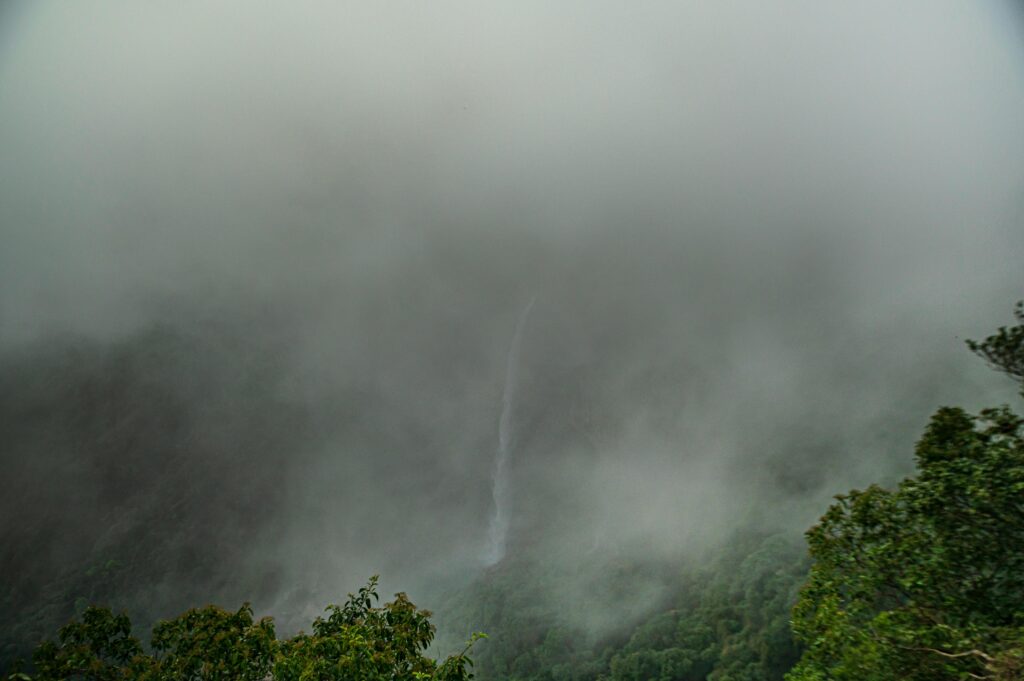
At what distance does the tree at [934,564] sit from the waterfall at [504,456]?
11432 centimetres

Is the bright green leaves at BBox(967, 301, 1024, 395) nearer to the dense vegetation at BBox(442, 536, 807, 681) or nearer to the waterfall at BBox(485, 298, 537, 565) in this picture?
the dense vegetation at BBox(442, 536, 807, 681)

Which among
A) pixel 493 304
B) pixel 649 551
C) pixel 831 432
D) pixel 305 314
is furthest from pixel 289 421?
pixel 831 432

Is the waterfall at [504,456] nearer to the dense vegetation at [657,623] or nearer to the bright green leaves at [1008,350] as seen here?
the dense vegetation at [657,623]

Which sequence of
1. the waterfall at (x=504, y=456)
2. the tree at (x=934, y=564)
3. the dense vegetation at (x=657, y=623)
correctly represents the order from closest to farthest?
the tree at (x=934, y=564)
the dense vegetation at (x=657, y=623)
the waterfall at (x=504, y=456)

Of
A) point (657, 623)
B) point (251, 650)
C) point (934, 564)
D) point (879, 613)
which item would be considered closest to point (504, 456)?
point (657, 623)

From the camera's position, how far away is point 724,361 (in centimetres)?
15688

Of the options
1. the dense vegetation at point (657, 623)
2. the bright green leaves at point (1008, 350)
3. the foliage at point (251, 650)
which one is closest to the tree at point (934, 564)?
the bright green leaves at point (1008, 350)

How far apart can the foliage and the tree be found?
6544 mm

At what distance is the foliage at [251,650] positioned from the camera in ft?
36.8

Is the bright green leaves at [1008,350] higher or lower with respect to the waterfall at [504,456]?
lower

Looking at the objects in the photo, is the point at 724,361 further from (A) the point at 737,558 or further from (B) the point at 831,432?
(A) the point at 737,558

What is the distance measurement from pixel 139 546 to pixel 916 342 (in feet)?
513

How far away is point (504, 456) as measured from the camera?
499 ft

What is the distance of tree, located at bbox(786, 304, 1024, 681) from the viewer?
1104cm
